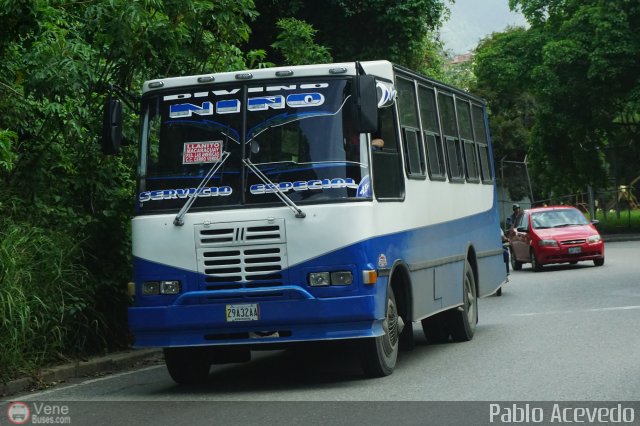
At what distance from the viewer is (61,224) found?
14531 millimetres

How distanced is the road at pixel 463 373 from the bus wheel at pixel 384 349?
0.16 m

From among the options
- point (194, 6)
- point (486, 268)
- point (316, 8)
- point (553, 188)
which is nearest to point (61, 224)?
point (194, 6)

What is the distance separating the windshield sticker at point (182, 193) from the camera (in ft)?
37.5

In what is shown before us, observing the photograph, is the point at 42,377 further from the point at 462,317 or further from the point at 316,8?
the point at 316,8

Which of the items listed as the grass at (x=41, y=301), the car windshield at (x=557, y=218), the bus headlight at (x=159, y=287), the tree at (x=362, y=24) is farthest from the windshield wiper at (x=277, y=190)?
the car windshield at (x=557, y=218)

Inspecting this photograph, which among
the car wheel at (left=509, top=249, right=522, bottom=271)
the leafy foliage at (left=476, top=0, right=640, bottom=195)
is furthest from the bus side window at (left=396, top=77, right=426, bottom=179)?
the leafy foliage at (left=476, top=0, right=640, bottom=195)

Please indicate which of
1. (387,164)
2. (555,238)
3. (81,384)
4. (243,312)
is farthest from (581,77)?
(243,312)

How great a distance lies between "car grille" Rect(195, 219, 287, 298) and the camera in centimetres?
1117

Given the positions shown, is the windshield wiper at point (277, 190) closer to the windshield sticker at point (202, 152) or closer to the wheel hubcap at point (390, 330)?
the windshield sticker at point (202, 152)

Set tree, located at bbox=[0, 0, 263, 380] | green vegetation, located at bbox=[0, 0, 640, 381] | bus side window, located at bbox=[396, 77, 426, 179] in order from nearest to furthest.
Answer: green vegetation, located at bbox=[0, 0, 640, 381] < bus side window, located at bbox=[396, 77, 426, 179] < tree, located at bbox=[0, 0, 263, 380]

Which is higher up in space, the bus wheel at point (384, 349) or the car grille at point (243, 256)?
the car grille at point (243, 256)

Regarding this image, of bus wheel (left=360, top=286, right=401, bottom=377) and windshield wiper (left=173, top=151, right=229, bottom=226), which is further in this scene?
bus wheel (left=360, top=286, right=401, bottom=377)

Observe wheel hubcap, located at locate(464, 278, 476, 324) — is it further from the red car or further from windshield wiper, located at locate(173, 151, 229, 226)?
the red car

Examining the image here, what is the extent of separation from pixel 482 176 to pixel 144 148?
22.7 ft
